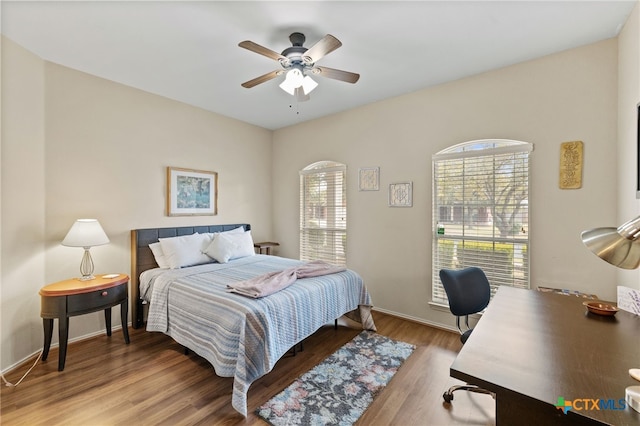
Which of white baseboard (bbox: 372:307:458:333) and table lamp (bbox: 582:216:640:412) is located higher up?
table lamp (bbox: 582:216:640:412)

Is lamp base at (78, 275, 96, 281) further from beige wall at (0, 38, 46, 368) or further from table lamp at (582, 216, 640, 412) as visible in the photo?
table lamp at (582, 216, 640, 412)

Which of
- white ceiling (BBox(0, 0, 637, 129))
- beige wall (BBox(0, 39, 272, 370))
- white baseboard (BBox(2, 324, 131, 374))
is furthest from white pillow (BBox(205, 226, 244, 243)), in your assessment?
white ceiling (BBox(0, 0, 637, 129))

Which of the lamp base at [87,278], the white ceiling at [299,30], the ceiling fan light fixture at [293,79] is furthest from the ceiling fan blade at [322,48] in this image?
the lamp base at [87,278]

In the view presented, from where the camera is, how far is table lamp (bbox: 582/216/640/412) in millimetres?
882

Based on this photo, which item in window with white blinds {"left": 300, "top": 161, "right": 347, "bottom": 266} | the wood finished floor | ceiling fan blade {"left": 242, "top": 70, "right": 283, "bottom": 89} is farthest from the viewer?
window with white blinds {"left": 300, "top": 161, "right": 347, "bottom": 266}

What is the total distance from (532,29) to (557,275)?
7.30 feet

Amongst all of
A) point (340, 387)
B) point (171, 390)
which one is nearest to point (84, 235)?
point (171, 390)

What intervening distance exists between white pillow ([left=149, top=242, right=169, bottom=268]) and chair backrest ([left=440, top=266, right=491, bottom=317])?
3117 millimetres

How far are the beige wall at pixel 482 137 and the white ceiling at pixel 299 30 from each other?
0.90 ft

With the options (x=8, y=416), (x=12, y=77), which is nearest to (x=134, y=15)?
(x=12, y=77)

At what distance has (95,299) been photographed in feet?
8.46

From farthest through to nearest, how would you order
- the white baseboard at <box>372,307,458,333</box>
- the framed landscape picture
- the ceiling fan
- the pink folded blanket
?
the framed landscape picture, the white baseboard at <box>372,307,458,333</box>, the pink folded blanket, the ceiling fan

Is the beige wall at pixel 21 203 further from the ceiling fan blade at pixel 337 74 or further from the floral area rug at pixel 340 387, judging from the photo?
the ceiling fan blade at pixel 337 74

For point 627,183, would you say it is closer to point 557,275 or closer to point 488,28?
point 557,275
